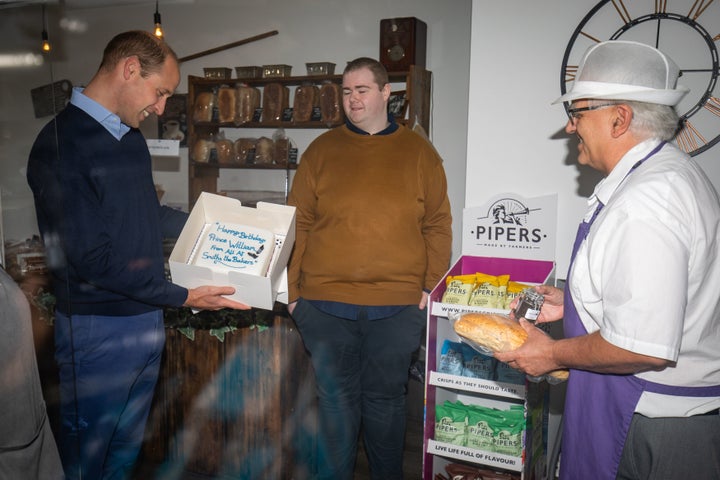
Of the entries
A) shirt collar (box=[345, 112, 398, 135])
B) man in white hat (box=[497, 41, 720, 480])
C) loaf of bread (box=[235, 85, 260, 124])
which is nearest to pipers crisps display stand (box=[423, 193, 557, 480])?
shirt collar (box=[345, 112, 398, 135])

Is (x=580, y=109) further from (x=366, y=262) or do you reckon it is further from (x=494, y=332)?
(x=366, y=262)

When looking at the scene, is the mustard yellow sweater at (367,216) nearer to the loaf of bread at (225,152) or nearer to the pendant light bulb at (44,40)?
the pendant light bulb at (44,40)

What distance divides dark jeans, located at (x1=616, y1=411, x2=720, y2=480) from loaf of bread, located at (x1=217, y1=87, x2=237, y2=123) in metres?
4.15

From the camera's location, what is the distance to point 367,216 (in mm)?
2309

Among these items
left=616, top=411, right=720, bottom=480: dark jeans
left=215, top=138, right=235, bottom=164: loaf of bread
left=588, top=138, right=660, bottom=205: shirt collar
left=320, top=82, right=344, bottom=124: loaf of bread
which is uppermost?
left=320, top=82, right=344, bottom=124: loaf of bread

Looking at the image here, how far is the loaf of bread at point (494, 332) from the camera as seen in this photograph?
1623 mm

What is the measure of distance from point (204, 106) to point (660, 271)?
171 inches

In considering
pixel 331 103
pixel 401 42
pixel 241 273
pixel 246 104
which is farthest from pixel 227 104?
pixel 241 273

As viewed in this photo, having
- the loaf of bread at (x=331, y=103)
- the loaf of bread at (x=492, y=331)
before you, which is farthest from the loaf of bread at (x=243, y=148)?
the loaf of bread at (x=492, y=331)

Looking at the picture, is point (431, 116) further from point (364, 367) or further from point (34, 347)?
point (34, 347)

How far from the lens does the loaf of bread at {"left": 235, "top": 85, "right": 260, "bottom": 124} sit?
4828 millimetres

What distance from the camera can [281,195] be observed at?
16.5 feet

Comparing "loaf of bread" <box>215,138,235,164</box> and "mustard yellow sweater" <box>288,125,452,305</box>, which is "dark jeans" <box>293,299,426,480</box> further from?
"loaf of bread" <box>215,138,235,164</box>

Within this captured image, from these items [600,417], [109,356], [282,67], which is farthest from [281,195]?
[600,417]
